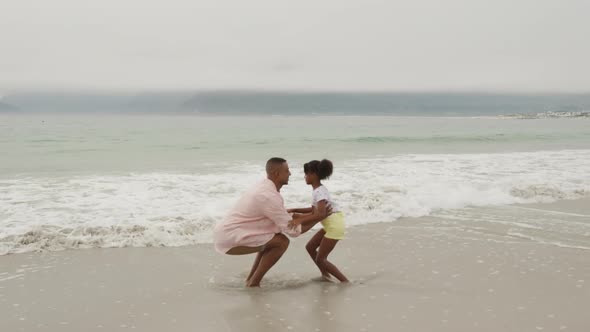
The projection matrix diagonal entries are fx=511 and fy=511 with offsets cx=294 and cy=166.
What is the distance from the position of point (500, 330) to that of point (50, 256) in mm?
5510

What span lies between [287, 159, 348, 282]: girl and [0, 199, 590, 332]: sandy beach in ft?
0.79

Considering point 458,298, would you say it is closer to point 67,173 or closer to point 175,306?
point 175,306

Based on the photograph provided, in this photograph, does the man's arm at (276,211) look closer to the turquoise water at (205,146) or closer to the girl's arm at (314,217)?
the girl's arm at (314,217)

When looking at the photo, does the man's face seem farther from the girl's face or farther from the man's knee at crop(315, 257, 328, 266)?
the man's knee at crop(315, 257, 328, 266)

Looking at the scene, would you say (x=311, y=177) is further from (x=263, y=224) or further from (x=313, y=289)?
(x=313, y=289)

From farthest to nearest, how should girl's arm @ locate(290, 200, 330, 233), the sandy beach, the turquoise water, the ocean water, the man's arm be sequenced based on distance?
1. the turquoise water
2. the ocean water
3. girl's arm @ locate(290, 200, 330, 233)
4. the man's arm
5. the sandy beach

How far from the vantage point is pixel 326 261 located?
556 cm

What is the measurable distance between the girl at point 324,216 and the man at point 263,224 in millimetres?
141

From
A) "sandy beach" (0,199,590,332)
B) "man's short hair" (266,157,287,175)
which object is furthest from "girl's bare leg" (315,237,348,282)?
"man's short hair" (266,157,287,175)

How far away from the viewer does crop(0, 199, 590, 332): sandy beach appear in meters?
4.34

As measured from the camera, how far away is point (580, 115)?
165625mm

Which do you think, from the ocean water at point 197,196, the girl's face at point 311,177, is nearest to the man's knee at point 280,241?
the girl's face at point 311,177

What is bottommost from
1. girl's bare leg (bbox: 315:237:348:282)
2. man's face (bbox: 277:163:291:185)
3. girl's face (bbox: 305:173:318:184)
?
girl's bare leg (bbox: 315:237:348:282)

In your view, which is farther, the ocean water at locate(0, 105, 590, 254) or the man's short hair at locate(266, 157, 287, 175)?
the ocean water at locate(0, 105, 590, 254)
